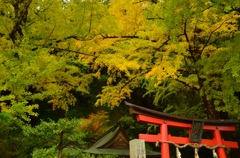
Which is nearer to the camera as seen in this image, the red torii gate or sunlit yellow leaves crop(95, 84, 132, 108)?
the red torii gate

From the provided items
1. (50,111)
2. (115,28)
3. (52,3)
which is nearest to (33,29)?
(52,3)

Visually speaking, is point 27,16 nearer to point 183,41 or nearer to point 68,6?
point 68,6

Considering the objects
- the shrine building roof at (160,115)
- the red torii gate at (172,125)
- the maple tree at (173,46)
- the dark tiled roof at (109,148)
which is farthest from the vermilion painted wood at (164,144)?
the dark tiled roof at (109,148)

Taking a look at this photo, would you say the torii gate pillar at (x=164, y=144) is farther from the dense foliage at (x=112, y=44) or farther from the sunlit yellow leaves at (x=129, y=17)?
the sunlit yellow leaves at (x=129, y=17)

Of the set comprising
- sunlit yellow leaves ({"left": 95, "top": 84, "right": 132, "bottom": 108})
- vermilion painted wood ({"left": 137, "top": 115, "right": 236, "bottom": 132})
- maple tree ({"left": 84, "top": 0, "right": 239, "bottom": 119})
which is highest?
maple tree ({"left": 84, "top": 0, "right": 239, "bottom": 119})

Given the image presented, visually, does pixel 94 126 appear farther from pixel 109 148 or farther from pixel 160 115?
pixel 160 115

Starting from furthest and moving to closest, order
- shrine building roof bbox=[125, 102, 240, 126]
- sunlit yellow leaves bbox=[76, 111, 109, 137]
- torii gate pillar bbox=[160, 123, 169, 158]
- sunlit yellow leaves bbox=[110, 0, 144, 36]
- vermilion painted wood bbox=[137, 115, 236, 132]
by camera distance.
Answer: sunlit yellow leaves bbox=[76, 111, 109, 137]
sunlit yellow leaves bbox=[110, 0, 144, 36]
vermilion painted wood bbox=[137, 115, 236, 132]
torii gate pillar bbox=[160, 123, 169, 158]
shrine building roof bbox=[125, 102, 240, 126]

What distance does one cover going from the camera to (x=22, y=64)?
655 cm

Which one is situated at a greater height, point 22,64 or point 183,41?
point 183,41

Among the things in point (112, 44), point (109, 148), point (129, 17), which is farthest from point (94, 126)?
point (129, 17)

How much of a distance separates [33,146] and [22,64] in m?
1.97

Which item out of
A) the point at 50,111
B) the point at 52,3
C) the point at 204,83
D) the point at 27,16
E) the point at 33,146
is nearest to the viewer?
the point at 33,146

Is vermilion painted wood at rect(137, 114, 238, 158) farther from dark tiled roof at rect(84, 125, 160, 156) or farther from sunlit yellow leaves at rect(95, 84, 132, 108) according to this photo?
sunlit yellow leaves at rect(95, 84, 132, 108)

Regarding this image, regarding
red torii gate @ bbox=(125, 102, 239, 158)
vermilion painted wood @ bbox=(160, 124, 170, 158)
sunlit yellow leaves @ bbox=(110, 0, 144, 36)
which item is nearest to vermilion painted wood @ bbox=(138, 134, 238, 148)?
red torii gate @ bbox=(125, 102, 239, 158)
